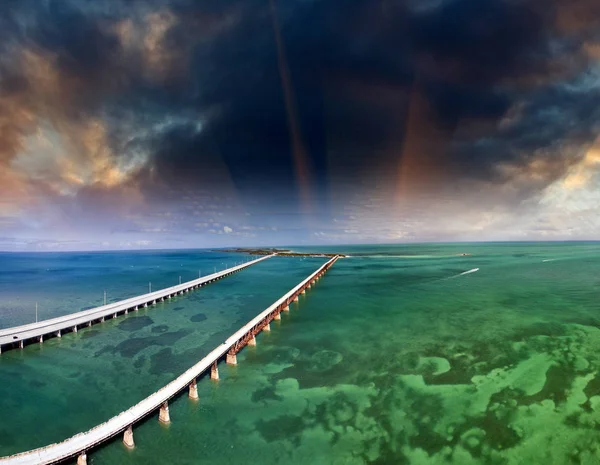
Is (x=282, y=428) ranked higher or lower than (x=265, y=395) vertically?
lower

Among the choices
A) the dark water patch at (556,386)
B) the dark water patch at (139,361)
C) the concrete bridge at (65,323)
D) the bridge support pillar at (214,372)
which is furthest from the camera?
the concrete bridge at (65,323)

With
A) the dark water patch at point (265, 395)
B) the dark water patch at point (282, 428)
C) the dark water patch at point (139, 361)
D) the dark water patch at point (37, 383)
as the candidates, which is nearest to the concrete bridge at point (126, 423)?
the dark water patch at point (265, 395)

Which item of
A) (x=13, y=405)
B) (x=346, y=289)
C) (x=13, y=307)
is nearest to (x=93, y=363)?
(x=13, y=405)

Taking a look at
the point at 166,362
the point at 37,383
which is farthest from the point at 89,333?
the point at 166,362

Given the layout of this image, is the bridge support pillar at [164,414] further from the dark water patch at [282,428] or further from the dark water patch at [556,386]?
the dark water patch at [556,386]

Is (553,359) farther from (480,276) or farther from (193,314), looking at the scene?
(480,276)

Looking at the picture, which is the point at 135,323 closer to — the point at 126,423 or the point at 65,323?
the point at 65,323
